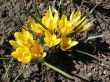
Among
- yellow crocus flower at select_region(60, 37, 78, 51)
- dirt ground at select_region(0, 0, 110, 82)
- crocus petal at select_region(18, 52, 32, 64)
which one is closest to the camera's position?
crocus petal at select_region(18, 52, 32, 64)

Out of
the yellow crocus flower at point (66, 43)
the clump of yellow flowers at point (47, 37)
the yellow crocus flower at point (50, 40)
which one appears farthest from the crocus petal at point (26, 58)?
the yellow crocus flower at point (66, 43)

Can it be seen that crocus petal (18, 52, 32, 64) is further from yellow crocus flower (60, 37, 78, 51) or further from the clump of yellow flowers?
yellow crocus flower (60, 37, 78, 51)

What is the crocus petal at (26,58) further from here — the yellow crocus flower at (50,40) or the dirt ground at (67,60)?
the dirt ground at (67,60)

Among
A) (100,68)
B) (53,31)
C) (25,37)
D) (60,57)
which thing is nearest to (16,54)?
(25,37)

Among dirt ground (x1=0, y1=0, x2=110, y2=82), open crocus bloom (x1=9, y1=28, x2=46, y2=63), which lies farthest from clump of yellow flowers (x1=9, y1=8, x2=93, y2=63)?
dirt ground (x1=0, y1=0, x2=110, y2=82)

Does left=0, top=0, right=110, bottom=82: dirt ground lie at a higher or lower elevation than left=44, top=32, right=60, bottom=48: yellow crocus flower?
lower

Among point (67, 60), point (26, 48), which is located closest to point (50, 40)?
point (26, 48)
